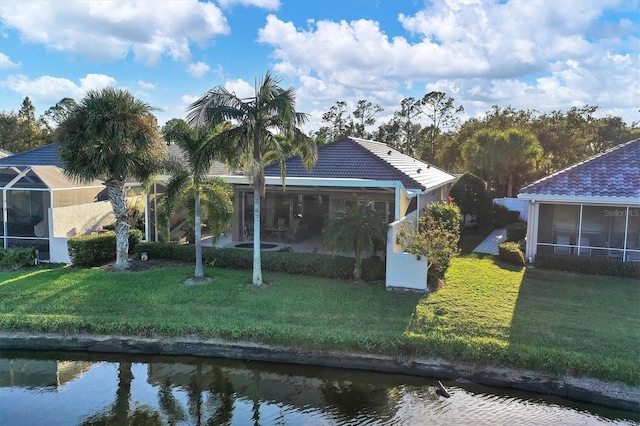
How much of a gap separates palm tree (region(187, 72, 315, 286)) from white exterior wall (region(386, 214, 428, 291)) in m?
4.29

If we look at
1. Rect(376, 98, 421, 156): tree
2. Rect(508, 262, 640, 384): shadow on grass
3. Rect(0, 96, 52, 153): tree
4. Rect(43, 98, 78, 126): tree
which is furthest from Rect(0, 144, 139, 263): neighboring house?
Rect(376, 98, 421, 156): tree

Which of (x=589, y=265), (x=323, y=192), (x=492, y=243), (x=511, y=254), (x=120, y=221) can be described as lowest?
(x=492, y=243)

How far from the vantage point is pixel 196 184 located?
1441cm

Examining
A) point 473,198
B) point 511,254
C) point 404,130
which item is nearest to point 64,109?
point 511,254

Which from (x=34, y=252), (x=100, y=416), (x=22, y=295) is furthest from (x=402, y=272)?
(x=34, y=252)

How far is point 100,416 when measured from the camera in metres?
8.35

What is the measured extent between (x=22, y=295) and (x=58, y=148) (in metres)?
4.86

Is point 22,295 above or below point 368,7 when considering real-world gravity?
below

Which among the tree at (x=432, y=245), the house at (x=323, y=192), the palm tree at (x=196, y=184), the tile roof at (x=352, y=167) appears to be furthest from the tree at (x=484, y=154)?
the palm tree at (x=196, y=184)

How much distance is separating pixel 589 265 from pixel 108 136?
55.1 ft

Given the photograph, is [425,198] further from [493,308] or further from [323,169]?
[493,308]

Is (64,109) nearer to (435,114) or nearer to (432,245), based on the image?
(432,245)

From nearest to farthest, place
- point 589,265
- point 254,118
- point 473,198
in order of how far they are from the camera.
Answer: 1. point 254,118
2. point 589,265
3. point 473,198

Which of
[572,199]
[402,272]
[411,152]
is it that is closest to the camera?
[402,272]
